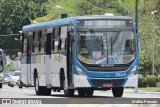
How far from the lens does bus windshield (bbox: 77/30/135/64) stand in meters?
28.5

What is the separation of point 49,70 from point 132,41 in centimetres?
513

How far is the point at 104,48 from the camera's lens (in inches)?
1123

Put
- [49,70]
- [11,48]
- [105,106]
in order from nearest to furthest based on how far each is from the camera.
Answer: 1. [105,106]
2. [49,70]
3. [11,48]

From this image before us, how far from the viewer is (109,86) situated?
28469 millimetres

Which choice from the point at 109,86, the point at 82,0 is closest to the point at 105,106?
the point at 109,86

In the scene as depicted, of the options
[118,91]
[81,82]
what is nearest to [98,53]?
[81,82]

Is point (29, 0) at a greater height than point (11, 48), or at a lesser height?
greater

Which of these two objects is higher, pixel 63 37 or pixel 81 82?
pixel 63 37

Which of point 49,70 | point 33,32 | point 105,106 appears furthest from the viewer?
point 33,32

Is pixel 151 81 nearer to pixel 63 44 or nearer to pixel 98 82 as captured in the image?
pixel 63 44

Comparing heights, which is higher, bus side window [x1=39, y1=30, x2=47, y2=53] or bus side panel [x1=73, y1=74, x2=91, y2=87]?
bus side window [x1=39, y1=30, x2=47, y2=53]

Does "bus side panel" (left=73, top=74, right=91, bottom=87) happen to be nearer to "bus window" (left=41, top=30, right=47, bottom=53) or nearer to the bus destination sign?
the bus destination sign

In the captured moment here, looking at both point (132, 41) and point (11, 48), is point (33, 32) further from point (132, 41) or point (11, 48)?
point (11, 48)

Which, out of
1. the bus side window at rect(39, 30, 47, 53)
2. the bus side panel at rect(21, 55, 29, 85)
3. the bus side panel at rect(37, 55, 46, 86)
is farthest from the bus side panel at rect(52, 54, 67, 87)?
the bus side panel at rect(21, 55, 29, 85)
